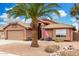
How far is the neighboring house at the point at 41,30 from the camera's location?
107 inches

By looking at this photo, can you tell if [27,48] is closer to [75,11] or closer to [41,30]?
[41,30]

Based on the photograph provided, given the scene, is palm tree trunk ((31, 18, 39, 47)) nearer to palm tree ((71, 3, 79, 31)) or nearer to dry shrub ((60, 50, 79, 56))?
dry shrub ((60, 50, 79, 56))

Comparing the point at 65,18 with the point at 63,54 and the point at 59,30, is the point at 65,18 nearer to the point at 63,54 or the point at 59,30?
the point at 59,30

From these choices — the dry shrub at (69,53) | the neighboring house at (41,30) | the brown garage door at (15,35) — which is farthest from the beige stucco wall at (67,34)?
the brown garage door at (15,35)

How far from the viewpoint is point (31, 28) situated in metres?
2.74

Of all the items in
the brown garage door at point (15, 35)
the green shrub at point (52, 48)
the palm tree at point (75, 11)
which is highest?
the palm tree at point (75, 11)

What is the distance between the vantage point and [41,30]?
2736mm

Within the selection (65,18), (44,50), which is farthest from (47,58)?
(65,18)

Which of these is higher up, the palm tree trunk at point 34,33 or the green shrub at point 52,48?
the palm tree trunk at point 34,33

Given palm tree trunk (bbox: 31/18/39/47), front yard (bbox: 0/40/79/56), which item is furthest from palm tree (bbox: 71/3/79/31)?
palm tree trunk (bbox: 31/18/39/47)

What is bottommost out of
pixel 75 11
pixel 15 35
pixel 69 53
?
pixel 69 53

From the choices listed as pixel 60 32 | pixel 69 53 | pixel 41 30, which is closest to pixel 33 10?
pixel 41 30

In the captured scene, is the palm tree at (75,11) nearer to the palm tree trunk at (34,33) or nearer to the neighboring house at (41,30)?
the neighboring house at (41,30)

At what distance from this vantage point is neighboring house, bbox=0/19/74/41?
272 centimetres
